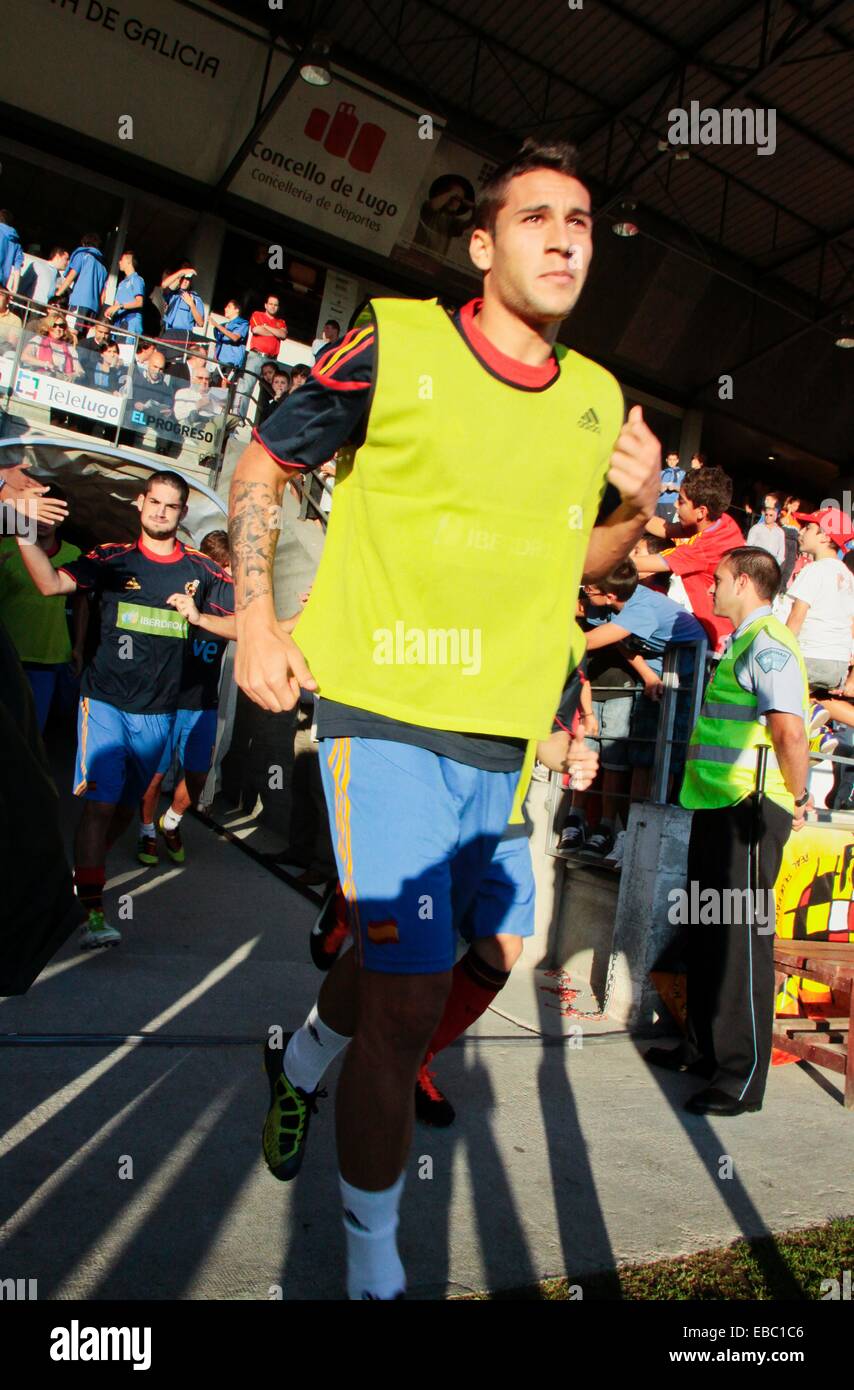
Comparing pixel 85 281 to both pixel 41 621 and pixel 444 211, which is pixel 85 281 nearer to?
pixel 444 211

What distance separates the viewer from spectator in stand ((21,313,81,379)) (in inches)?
437

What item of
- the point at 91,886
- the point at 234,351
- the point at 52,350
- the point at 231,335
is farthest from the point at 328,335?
the point at 91,886

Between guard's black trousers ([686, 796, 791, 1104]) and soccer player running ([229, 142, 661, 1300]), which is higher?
soccer player running ([229, 142, 661, 1300])

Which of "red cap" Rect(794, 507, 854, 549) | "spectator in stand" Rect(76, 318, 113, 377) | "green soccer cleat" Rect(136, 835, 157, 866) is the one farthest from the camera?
"spectator in stand" Rect(76, 318, 113, 377)

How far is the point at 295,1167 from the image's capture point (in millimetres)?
2453

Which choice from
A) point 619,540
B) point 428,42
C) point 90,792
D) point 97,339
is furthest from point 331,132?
point 619,540

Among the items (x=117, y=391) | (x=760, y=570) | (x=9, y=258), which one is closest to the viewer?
(x=760, y=570)

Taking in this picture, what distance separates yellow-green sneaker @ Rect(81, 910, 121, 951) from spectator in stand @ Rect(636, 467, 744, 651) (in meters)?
3.97

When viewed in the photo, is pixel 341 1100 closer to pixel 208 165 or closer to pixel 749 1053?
pixel 749 1053

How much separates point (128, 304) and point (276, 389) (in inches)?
122

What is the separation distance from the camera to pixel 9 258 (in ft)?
44.4

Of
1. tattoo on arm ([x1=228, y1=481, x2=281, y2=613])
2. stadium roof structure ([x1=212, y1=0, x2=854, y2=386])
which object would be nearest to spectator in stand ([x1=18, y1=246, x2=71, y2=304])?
stadium roof structure ([x1=212, y1=0, x2=854, y2=386])

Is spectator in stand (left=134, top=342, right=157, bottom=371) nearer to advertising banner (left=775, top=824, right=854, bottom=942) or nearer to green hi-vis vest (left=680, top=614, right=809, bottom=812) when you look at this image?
green hi-vis vest (left=680, top=614, right=809, bottom=812)

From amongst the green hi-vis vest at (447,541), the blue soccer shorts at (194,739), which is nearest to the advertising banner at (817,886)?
the green hi-vis vest at (447,541)
